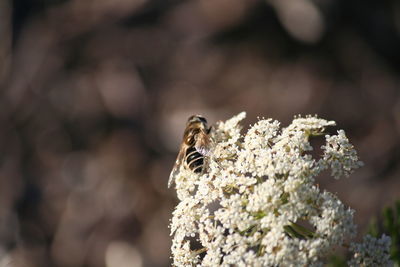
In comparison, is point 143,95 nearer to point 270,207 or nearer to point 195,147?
point 195,147

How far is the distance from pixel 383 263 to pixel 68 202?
32.3 feet

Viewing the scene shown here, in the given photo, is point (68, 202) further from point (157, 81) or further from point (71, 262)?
point (157, 81)

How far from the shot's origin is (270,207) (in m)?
3.94

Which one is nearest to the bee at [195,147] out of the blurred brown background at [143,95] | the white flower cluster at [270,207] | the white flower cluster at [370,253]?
the white flower cluster at [270,207]

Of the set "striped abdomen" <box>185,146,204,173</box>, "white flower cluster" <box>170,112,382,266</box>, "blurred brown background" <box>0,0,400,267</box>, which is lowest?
"white flower cluster" <box>170,112,382,266</box>

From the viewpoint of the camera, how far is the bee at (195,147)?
16.1 feet

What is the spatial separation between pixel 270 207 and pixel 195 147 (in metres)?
1.23

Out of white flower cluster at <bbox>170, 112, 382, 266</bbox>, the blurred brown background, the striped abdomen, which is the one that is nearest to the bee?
the striped abdomen

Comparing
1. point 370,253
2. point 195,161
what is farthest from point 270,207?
point 195,161

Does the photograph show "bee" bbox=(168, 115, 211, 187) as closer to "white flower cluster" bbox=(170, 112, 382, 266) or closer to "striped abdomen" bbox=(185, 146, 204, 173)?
"striped abdomen" bbox=(185, 146, 204, 173)

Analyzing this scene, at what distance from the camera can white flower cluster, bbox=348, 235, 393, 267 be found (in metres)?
3.95

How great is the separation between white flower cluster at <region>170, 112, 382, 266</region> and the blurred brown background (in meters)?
6.78

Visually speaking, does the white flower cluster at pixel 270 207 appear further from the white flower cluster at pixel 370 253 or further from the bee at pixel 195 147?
the bee at pixel 195 147

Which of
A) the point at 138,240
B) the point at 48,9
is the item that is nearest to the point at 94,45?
the point at 48,9
